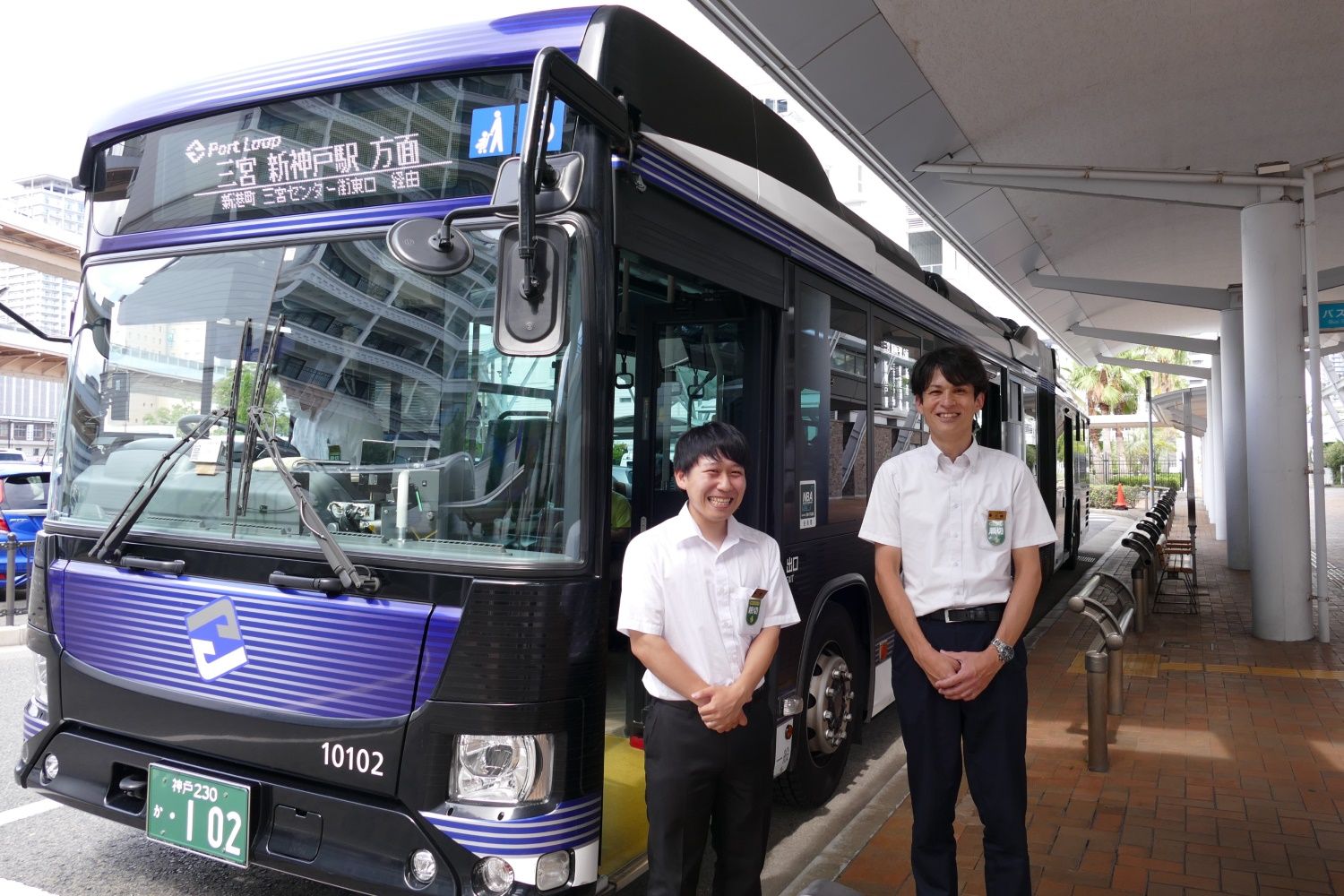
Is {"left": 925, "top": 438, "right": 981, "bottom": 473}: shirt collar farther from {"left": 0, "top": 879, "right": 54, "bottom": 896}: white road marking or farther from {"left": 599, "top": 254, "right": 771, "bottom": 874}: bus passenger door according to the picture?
{"left": 0, "top": 879, "right": 54, "bottom": 896}: white road marking

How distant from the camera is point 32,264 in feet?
37.7

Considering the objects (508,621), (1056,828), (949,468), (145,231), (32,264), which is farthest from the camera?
(32,264)

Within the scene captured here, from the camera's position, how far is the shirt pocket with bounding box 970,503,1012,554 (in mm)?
3084

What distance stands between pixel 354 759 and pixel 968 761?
6.28ft

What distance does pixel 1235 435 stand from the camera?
46.8 ft

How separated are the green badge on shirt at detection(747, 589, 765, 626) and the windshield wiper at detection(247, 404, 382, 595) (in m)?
1.11

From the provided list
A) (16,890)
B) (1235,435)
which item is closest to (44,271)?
(16,890)

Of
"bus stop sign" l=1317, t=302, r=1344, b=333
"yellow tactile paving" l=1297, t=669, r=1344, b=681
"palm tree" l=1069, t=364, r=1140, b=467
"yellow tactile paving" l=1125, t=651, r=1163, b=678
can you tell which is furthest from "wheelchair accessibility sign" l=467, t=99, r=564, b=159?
"palm tree" l=1069, t=364, r=1140, b=467

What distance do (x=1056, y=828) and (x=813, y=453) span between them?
77.0 inches

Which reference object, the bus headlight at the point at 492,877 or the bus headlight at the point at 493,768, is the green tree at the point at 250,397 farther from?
the bus headlight at the point at 492,877

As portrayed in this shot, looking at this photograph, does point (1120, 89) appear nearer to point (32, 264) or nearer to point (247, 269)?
point (247, 269)

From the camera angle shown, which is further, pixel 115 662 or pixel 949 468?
pixel 115 662

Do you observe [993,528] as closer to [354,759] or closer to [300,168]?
[354,759]

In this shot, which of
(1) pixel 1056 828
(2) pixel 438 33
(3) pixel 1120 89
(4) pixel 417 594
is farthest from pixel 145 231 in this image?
(3) pixel 1120 89
